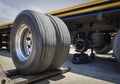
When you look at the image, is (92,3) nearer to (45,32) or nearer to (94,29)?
(94,29)

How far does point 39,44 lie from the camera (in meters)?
2.44

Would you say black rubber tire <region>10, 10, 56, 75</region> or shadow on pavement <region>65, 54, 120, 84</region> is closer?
black rubber tire <region>10, 10, 56, 75</region>

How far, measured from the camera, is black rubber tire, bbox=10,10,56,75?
245cm

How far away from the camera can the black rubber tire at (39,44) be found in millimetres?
2451

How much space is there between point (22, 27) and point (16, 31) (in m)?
0.19

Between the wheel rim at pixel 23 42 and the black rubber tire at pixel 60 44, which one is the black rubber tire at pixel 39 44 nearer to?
the black rubber tire at pixel 60 44

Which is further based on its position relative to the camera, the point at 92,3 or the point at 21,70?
the point at 92,3

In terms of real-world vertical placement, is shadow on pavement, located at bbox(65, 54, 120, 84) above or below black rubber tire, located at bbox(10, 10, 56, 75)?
below

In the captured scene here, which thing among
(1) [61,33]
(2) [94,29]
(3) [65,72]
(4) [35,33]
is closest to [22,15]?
(4) [35,33]

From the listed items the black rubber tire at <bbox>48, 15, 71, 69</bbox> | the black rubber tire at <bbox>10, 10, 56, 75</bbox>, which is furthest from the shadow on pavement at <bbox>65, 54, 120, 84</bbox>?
the black rubber tire at <bbox>10, 10, 56, 75</bbox>

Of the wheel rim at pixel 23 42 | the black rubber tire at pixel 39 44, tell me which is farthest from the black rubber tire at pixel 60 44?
the wheel rim at pixel 23 42

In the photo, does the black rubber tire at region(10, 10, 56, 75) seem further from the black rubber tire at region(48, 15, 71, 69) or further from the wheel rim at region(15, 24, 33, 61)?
the wheel rim at region(15, 24, 33, 61)

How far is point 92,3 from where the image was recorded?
4.09 meters

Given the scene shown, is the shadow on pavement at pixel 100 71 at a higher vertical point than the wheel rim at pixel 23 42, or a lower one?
lower
